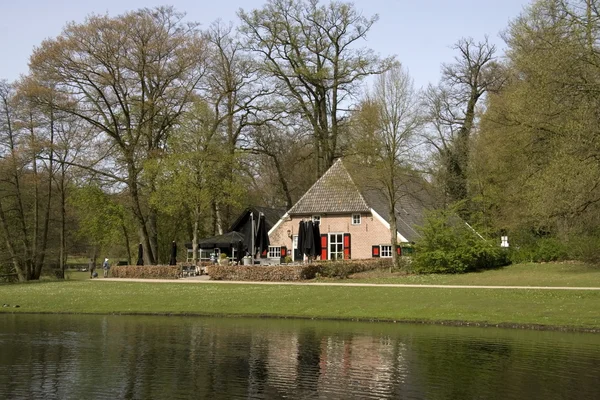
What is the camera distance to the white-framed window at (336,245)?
43094mm


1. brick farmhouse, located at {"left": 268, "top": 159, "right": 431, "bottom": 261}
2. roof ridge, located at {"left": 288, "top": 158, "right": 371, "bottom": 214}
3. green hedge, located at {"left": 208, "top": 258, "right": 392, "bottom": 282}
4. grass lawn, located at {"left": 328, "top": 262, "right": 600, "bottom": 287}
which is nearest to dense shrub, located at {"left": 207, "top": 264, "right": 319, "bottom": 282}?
green hedge, located at {"left": 208, "top": 258, "right": 392, "bottom": 282}

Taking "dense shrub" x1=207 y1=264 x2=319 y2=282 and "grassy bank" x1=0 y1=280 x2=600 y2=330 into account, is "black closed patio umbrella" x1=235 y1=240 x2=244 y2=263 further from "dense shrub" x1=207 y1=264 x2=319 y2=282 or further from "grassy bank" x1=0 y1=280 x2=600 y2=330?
"grassy bank" x1=0 y1=280 x2=600 y2=330

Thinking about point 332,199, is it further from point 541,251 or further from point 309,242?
point 541,251

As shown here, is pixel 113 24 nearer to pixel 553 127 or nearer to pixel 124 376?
pixel 553 127

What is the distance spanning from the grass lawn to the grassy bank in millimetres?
3373

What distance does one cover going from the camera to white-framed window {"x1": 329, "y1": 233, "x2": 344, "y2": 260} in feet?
141

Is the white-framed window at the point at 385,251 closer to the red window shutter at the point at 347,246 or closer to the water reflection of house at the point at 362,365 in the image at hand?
the red window shutter at the point at 347,246

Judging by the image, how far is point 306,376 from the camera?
1415 centimetres

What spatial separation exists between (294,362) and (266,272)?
60.1 ft

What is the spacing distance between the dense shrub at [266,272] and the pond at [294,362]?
11116 mm

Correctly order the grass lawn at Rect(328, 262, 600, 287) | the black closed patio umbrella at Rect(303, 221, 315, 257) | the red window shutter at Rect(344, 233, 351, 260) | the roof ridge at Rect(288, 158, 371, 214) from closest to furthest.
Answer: the grass lawn at Rect(328, 262, 600, 287), the black closed patio umbrella at Rect(303, 221, 315, 257), the roof ridge at Rect(288, 158, 371, 214), the red window shutter at Rect(344, 233, 351, 260)

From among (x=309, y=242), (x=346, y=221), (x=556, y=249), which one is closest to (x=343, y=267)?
(x=309, y=242)

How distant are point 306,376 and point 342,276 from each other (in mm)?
19910

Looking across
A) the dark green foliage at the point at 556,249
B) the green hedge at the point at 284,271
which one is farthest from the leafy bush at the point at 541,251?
the green hedge at the point at 284,271
